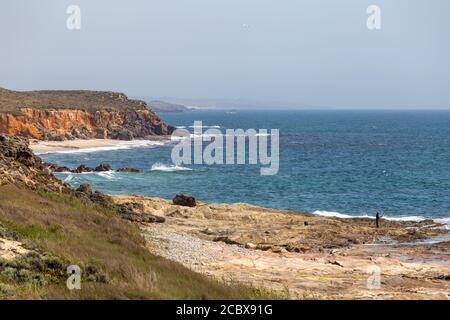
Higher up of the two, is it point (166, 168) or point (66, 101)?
point (66, 101)

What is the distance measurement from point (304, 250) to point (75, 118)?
87679 millimetres

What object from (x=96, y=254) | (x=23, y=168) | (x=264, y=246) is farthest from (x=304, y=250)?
(x=96, y=254)

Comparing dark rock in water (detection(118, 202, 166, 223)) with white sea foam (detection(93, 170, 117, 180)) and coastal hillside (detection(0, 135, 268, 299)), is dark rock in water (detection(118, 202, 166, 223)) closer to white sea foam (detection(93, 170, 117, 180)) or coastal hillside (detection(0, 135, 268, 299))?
coastal hillside (detection(0, 135, 268, 299))

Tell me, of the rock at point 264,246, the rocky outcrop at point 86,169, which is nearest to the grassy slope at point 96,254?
the rock at point 264,246

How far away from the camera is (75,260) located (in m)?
14.2

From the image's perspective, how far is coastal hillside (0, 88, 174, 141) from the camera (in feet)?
314

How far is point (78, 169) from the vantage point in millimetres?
66938

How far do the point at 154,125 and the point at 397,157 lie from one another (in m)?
56.8

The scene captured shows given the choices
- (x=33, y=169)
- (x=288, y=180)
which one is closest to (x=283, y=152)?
(x=288, y=180)

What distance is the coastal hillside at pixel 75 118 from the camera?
95.6 meters

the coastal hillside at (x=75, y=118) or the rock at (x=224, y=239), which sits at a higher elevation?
the coastal hillside at (x=75, y=118)

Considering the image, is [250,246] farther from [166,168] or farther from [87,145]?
[87,145]

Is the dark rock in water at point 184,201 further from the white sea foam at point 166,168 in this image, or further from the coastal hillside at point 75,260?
the white sea foam at point 166,168
